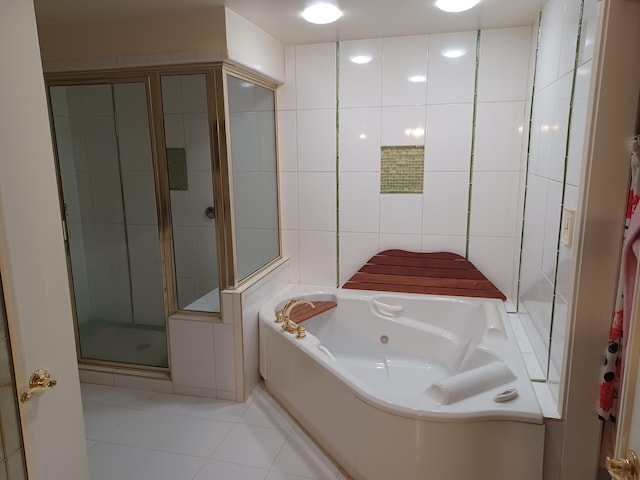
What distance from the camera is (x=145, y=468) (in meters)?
2.12

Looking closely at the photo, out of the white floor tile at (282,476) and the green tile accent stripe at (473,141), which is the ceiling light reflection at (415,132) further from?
the white floor tile at (282,476)

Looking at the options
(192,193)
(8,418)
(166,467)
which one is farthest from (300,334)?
(8,418)

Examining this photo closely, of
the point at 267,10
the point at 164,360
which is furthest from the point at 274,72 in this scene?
the point at 164,360

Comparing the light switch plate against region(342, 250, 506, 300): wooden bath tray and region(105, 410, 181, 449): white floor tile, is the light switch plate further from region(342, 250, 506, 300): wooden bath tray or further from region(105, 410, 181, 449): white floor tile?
region(105, 410, 181, 449): white floor tile

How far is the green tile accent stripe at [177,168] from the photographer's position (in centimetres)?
262

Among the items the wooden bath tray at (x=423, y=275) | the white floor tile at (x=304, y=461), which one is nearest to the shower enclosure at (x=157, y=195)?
the wooden bath tray at (x=423, y=275)

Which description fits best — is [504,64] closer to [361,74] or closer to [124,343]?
[361,74]

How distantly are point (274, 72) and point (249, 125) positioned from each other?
16.2 inches

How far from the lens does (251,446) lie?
2.26m

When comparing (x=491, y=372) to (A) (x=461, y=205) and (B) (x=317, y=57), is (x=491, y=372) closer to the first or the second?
(A) (x=461, y=205)

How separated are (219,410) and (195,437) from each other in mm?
258

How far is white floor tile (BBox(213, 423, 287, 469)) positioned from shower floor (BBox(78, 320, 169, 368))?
2.57 feet

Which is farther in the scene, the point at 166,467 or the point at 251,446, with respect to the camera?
the point at 251,446

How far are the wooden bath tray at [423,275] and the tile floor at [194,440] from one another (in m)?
1.07
